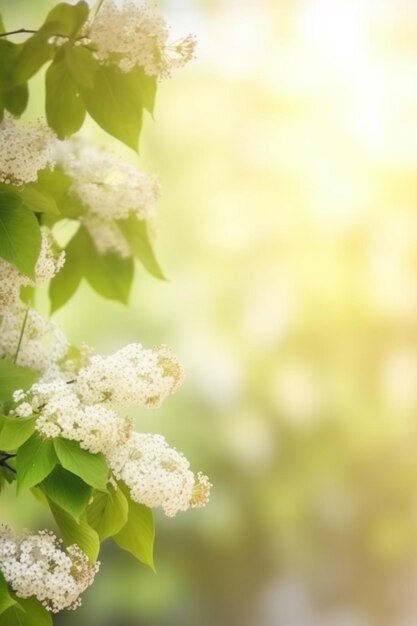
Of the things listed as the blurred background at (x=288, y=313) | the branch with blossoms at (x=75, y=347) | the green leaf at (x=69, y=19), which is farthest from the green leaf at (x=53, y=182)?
the blurred background at (x=288, y=313)

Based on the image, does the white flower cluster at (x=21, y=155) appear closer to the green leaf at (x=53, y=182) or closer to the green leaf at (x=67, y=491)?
the green leaf at (x=53, y=182)

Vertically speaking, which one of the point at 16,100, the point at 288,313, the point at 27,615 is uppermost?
the point at 16,100

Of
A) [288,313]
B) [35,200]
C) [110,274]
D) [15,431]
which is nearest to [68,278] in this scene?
[110,274]

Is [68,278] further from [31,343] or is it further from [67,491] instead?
[67,491]

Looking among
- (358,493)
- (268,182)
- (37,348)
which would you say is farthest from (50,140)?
(358,493)

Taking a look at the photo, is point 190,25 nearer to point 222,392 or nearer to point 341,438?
point 222,392

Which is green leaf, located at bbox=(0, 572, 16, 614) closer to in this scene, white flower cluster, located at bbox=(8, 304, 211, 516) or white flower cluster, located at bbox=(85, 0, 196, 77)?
white flower cluster, located at bbox=(8, 304, 211, 516)
